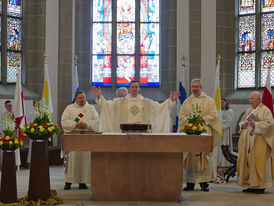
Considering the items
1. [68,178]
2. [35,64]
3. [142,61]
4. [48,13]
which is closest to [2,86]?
[35,64]

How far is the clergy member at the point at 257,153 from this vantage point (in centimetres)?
984

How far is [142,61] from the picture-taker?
55.1 feet

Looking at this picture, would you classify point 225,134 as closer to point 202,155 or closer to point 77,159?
point 202,155

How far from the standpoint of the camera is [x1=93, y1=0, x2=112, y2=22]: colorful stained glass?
16.9 m

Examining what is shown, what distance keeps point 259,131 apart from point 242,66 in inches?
261

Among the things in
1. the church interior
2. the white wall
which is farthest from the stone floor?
the white wall

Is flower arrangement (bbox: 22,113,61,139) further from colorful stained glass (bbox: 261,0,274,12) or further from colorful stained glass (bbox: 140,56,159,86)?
colorful stained glass (bbox: 261,0,274,12)

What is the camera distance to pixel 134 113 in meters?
9.81

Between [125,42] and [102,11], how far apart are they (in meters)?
1.24

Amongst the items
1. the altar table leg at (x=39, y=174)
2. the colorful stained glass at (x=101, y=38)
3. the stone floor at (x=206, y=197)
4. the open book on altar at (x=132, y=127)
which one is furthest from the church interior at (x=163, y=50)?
the altar table leg at (x=39, y=174)

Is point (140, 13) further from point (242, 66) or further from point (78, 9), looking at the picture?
point (242, 66)

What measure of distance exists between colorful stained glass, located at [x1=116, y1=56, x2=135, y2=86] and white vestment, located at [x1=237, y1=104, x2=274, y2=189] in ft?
23.4

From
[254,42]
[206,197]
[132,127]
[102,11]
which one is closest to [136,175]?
[132,127]

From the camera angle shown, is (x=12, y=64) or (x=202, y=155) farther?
(x=12, y=64)
